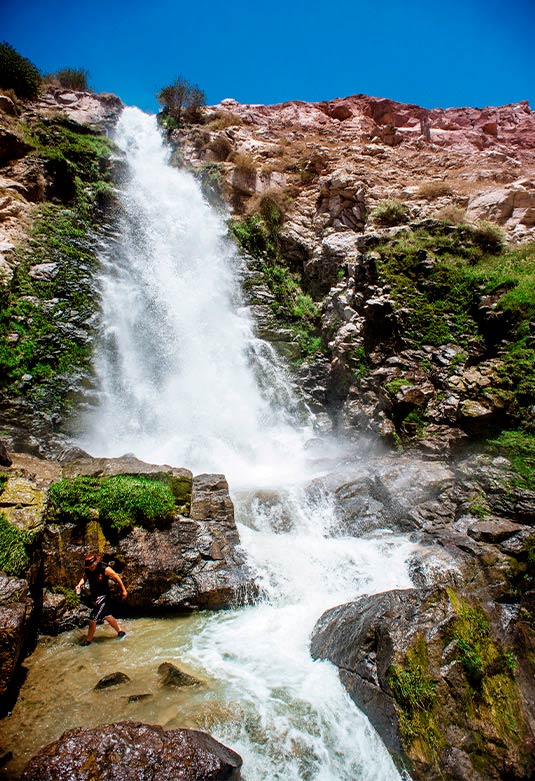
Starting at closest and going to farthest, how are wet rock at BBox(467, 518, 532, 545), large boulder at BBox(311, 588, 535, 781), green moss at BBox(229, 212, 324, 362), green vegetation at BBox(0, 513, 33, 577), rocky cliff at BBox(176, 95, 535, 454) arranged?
large boulder at BBox(311, 588, 535, 781)
green vegetation at BBox(0, 513, 33, 577)
wet rock at BBox(467, 518, 532, 545)
rocky cliff at BBox(176, 95, 535, 454)
green moss at BBox(229, 212, 324, 362)

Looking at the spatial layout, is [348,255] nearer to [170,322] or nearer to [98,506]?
[170,322]

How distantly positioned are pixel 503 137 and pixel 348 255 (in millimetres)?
18388

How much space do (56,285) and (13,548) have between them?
40.4 ft

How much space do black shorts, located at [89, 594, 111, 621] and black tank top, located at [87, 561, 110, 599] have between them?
89 mm

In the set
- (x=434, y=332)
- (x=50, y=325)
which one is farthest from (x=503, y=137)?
(x=50, y=325)

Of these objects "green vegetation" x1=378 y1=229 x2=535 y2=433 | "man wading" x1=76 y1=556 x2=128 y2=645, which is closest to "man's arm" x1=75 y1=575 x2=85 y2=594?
"man wading" x1=76 y1=556 x2=128 y2=645

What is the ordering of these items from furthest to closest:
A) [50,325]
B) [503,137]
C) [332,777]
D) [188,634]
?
[503,137], [50,325], [188,634], [332,777]

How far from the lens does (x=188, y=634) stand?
5.77 meters

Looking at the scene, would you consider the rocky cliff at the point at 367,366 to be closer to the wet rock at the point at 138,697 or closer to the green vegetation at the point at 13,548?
the green vegetation at the point at 13,548

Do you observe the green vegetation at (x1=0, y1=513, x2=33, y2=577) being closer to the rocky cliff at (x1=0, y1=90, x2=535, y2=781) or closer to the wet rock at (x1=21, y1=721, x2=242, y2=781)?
the rocky cliff at (x1=0, y1=90, x2=535, y2=781)

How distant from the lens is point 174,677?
4.50m

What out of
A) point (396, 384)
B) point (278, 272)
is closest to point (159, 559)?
point (396, 384)

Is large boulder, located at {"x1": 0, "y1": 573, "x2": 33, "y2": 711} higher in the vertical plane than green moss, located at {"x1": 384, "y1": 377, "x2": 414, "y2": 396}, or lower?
lower

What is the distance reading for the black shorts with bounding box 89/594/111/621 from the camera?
18.6ft
